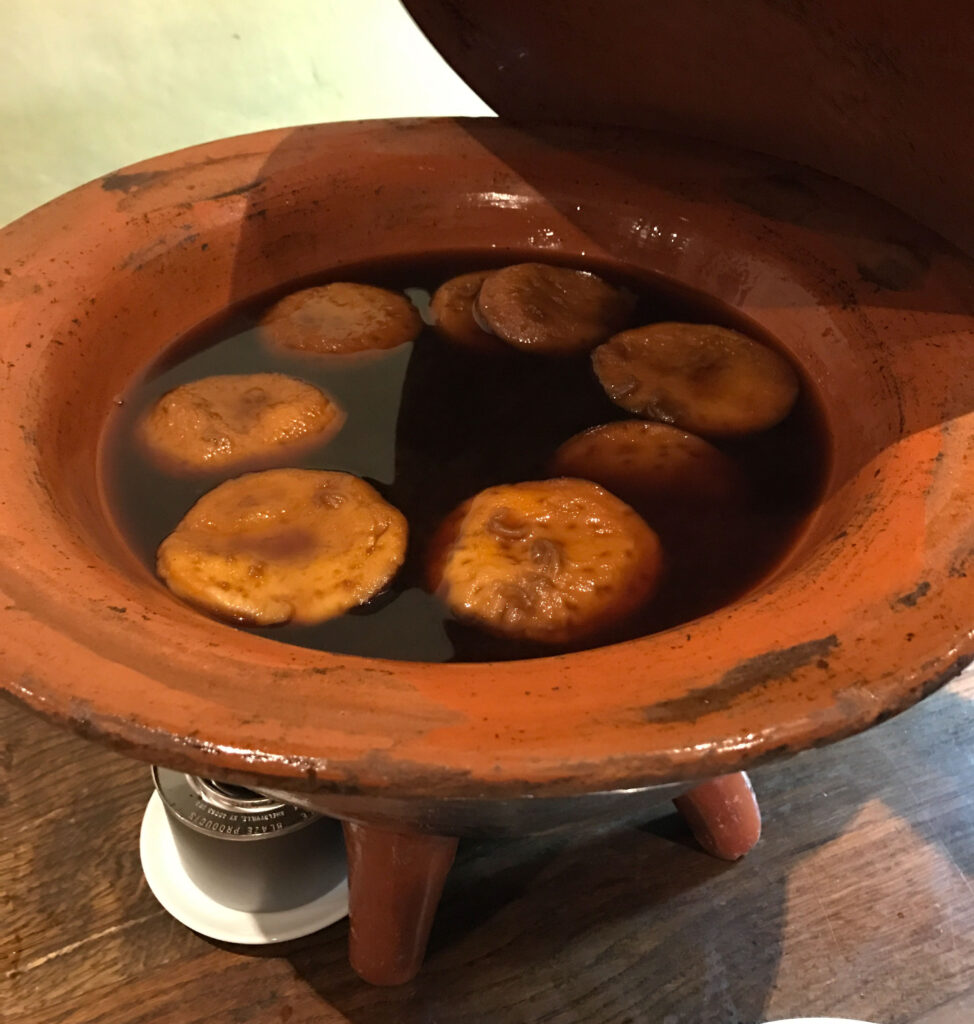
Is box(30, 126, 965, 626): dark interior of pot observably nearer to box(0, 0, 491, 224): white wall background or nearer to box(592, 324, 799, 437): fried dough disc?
box(592, 324, 799, 437): fried dough disc

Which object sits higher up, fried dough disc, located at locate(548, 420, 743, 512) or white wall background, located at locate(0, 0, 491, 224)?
white wall background, located at locate(0, 0, 491, 224)

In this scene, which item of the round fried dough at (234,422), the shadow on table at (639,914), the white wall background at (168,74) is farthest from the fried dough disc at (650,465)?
the white wall background at (168,74)

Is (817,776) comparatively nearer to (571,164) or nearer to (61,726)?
(571,164)

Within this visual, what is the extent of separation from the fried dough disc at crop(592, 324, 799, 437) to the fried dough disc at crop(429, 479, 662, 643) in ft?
0.62

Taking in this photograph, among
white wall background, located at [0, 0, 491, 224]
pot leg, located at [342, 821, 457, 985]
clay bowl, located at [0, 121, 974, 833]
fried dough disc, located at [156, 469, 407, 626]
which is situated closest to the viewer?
clay bowl, located at [0, 121, 974, 833]

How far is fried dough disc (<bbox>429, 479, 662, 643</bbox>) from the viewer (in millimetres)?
760

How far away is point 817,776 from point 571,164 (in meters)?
0.88

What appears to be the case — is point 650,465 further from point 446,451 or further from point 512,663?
point 512,663

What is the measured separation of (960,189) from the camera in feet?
3.05

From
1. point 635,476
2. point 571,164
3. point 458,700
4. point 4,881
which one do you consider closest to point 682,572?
point 635,476

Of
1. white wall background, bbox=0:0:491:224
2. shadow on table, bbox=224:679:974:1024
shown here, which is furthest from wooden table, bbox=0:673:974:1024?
white wall background, bbox=0:0:491:224

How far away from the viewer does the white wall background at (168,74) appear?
77.5 inches

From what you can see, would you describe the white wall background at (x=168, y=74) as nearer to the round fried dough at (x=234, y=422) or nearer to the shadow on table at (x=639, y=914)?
the round fried dough at (x=234, y=422)

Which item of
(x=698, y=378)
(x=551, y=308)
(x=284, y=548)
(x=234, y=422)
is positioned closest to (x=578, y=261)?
(x=551, y=308)
